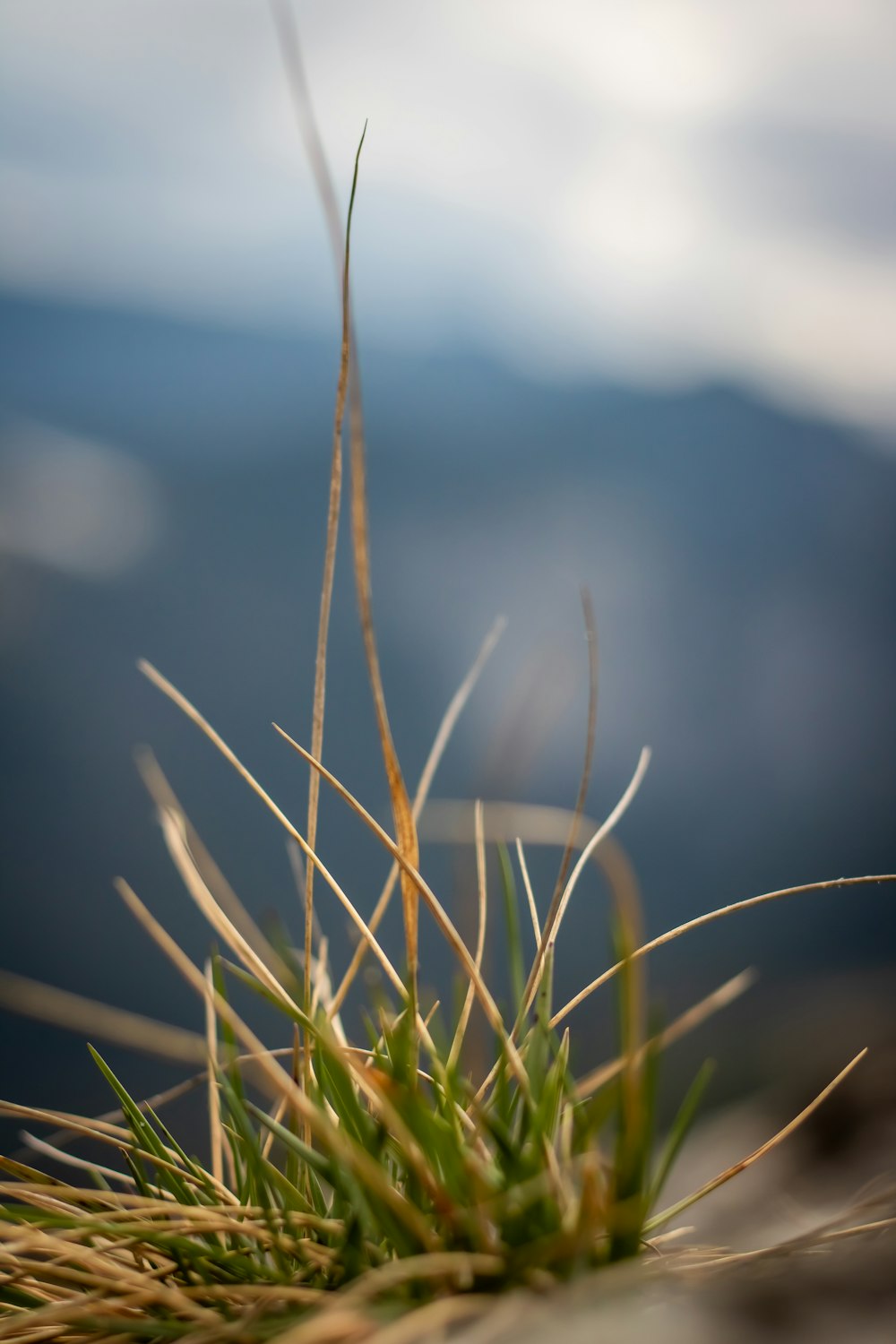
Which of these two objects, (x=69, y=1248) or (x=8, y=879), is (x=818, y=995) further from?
(x=8, y=879)

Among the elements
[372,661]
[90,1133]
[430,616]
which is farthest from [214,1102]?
[430,616]

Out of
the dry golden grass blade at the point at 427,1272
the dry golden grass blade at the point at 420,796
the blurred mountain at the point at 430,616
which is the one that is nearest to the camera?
the dry golden grass blade at the point at 427,1272

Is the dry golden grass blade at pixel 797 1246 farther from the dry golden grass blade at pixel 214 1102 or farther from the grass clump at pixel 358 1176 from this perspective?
the dry golden grass blade at pixel 214 1102

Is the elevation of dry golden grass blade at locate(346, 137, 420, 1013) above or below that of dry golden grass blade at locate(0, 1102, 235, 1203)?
above

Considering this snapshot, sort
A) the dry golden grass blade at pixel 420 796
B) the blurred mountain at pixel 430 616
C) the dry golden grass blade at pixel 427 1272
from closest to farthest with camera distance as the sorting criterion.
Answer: the dry golden grass blade at pixel 427 1272 → the dry golden grass blade at pixel 420 796 → the blurred mountain at pixel 430 616

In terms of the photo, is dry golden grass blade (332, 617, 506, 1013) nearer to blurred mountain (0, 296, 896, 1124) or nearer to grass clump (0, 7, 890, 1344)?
grass clump (0, 7, 890, 1344)

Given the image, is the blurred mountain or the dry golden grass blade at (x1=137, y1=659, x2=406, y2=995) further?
the blurred mountain

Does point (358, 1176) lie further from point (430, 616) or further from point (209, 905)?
point (430, 616)

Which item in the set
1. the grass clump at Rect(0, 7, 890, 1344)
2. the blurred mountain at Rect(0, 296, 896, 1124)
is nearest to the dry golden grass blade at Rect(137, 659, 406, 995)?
the grass clump at Rect(0, 7, 890, 1344)

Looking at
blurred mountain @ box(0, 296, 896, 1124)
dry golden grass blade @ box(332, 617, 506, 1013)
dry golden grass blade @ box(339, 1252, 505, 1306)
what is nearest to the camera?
dry golden grass blade @ box(339, 1252, 505, 1306)

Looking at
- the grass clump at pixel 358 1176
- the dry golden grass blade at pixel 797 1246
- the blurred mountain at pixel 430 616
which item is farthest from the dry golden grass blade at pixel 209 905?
the blurred mountain at pixel 430 616
